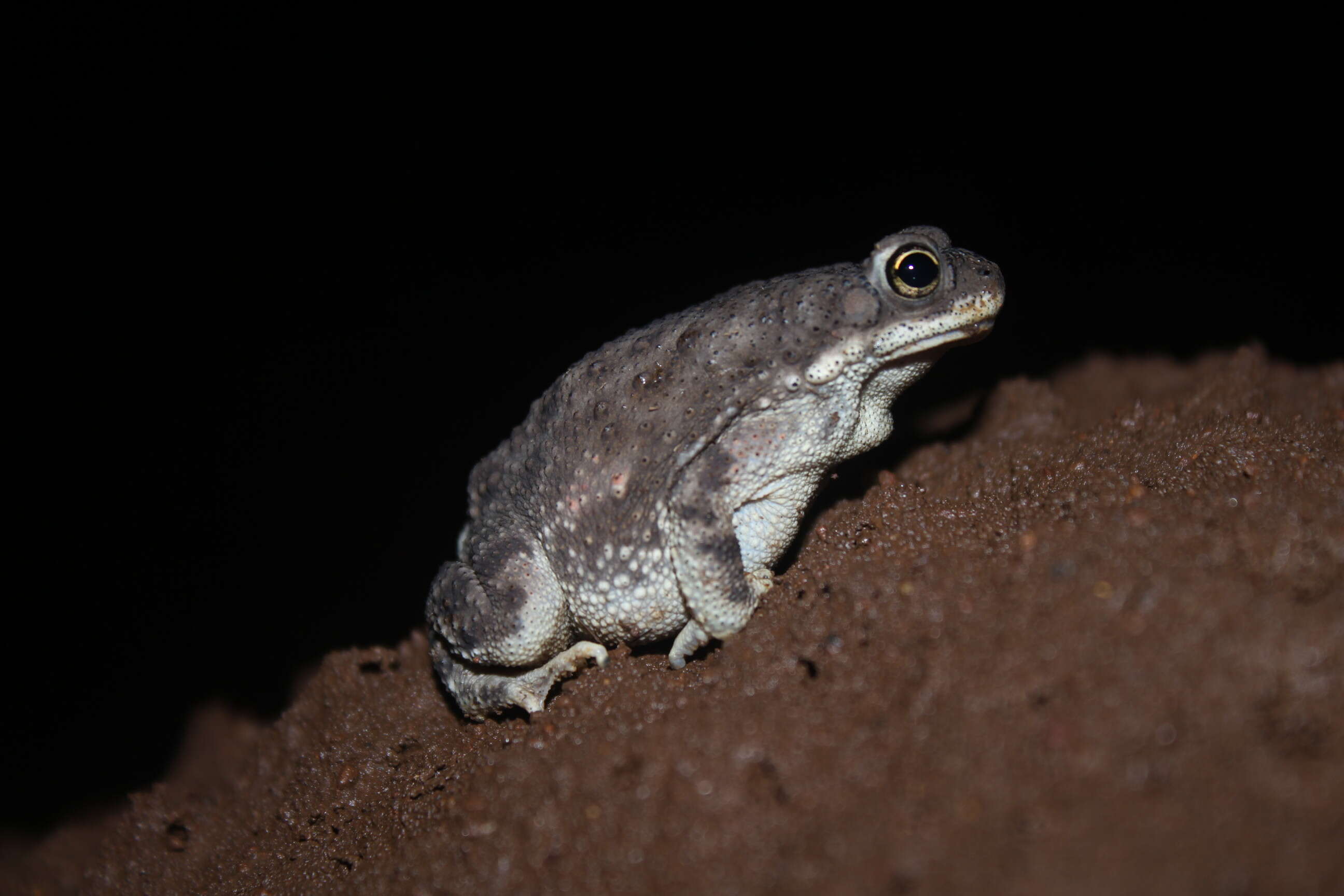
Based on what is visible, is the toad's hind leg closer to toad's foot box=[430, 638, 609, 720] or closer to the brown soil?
toad's foot box=[430, 638, 609, 720]

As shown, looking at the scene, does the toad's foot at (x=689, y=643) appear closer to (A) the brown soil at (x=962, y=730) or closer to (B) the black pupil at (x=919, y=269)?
(A) the brown soil at (x=962, y=730)

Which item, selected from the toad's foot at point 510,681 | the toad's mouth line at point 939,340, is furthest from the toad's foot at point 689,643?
the toad's mouth line at point 939,340

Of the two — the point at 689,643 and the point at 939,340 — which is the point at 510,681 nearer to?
the point at 689,643

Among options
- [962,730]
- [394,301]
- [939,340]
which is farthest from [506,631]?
[394,301]

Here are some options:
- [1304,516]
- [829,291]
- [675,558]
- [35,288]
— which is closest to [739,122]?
[829,291]

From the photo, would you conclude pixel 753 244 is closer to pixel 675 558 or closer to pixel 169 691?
pixel 675 558

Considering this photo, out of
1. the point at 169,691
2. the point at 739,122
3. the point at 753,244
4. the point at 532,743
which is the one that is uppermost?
the point at 739,122

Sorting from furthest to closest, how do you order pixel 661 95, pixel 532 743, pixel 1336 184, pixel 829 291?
pixel 661 95
pixel 1336 184
pixel 829 291
pixel 532 743
